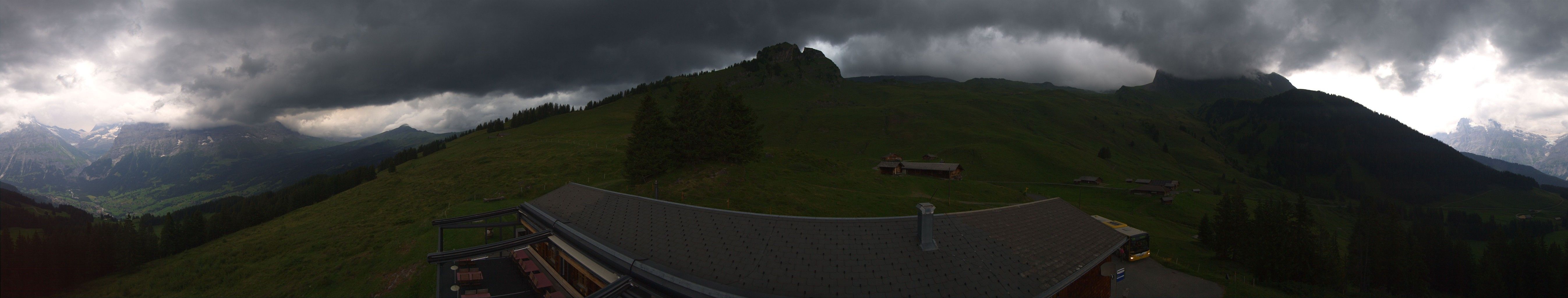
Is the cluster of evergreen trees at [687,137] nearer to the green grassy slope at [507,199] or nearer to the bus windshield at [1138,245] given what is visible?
the green grassy slope at [507,199]

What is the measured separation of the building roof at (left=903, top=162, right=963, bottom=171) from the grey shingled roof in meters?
59.0

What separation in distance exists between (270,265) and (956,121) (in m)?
182

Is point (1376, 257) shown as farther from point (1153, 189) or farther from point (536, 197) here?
point (536, 197)

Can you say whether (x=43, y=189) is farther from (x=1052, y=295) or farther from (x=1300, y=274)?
(x=1300, y=274)

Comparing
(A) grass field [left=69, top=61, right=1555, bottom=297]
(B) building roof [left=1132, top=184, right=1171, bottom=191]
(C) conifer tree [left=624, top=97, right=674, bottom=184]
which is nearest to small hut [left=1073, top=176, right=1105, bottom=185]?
(A) grass field [left=69, top=61, right=1555, bottom=297]

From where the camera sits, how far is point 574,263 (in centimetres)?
2122

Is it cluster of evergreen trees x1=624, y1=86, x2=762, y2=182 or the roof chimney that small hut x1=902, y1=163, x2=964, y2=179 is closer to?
cluster of evergreen trees x1=624, y1=86, x2=762, y2=182

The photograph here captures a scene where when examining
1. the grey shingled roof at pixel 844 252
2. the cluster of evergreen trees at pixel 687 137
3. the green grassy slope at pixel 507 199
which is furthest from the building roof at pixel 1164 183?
the grey shingled roof at pixel 844 252

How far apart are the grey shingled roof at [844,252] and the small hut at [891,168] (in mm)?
63587

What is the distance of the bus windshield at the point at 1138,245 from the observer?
39372 millimetres

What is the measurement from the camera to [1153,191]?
3489 inches

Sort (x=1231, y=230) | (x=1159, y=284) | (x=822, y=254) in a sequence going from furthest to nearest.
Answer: (x=1231, y=230), (x=1159, y=284), (x=822, y=254)

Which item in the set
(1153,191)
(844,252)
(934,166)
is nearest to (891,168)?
(934,166)

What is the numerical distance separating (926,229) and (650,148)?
3523 centimetres
